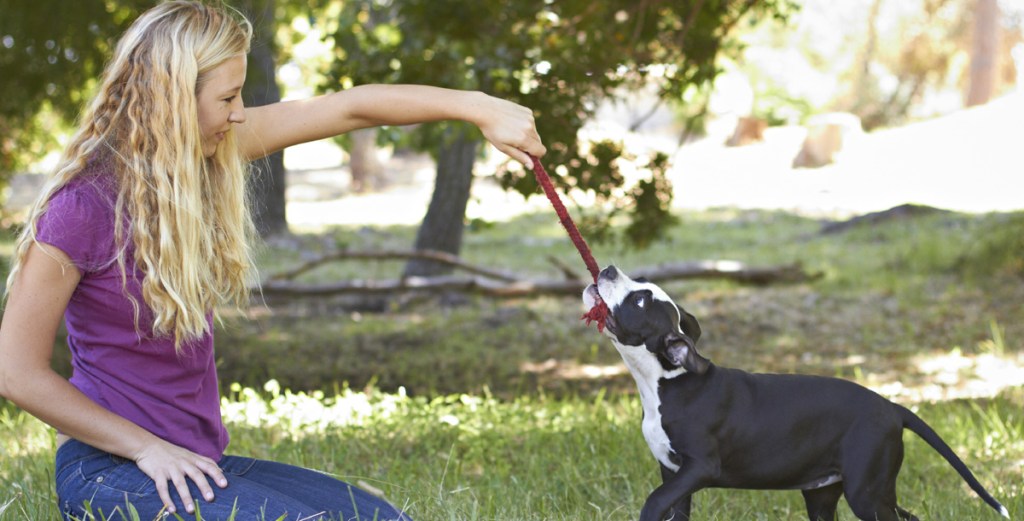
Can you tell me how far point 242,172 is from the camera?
3.24 meters

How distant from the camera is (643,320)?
10.3 feet

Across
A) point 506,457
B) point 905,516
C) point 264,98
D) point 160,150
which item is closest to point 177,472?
point 160,150

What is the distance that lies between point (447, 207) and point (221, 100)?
7.80 m

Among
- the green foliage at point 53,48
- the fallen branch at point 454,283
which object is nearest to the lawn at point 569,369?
the fallen branch at point 454,283

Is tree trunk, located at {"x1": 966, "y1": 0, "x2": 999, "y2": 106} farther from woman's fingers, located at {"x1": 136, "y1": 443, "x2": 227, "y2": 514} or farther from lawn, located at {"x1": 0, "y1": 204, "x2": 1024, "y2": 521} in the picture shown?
woman's fingers, located at {"x1": 136, "y1": 443, "x2": 227, "y2": 514}

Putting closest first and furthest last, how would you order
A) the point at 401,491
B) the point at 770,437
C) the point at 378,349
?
the point at 770,437 < the point at 401,491 < the point at 378,349

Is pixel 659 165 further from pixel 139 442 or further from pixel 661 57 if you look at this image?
pixel 139 442

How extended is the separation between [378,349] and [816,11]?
26553 millimetres

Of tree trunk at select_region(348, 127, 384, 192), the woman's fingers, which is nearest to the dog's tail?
the woman's fingers

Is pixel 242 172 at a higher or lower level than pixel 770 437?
higher

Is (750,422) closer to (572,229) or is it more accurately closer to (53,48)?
(572,229)

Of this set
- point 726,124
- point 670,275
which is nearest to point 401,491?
point 670,275

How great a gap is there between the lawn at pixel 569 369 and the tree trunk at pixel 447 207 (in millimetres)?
781

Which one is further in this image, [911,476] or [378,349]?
[378,349]
